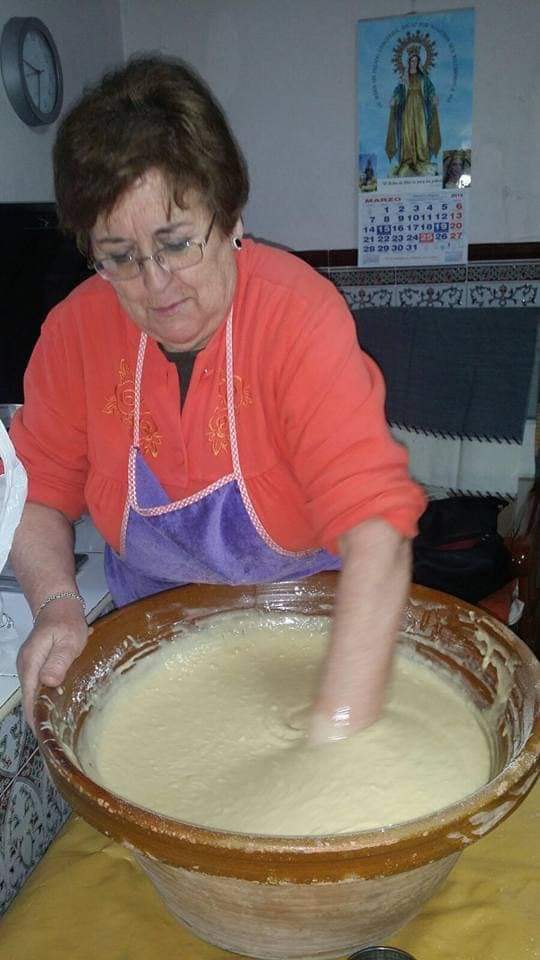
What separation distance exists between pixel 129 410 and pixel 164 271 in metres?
0.24

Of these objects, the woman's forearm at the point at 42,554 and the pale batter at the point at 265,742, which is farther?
the woman's forearm at the point at 42,554

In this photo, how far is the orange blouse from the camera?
91 centimetres

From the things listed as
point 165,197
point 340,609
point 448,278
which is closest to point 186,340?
point 165,197

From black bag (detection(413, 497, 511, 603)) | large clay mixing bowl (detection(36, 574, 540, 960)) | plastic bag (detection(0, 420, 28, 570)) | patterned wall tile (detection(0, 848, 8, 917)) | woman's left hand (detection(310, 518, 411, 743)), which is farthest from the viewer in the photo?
black bag (detection(413, 497, 511, 603))

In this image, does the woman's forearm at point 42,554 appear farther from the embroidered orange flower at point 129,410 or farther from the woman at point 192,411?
the embroidered orange flower at point 129,410

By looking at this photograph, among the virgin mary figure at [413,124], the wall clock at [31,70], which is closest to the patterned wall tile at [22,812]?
the wall clock at [31,70]

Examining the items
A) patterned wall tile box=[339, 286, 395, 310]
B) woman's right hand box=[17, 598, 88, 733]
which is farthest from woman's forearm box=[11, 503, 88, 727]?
patterned wall tile box=[339, 286, 395, 310]

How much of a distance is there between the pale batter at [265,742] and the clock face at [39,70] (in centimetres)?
183

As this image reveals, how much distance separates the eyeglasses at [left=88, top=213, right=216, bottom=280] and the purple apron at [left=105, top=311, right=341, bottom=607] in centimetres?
13

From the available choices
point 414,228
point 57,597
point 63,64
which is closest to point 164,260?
point 57,597

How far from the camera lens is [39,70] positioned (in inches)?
88.7

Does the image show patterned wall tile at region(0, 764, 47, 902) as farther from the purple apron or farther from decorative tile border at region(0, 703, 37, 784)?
the purple apron

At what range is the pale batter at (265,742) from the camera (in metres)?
0.78

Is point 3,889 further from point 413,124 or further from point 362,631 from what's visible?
point 413,124
